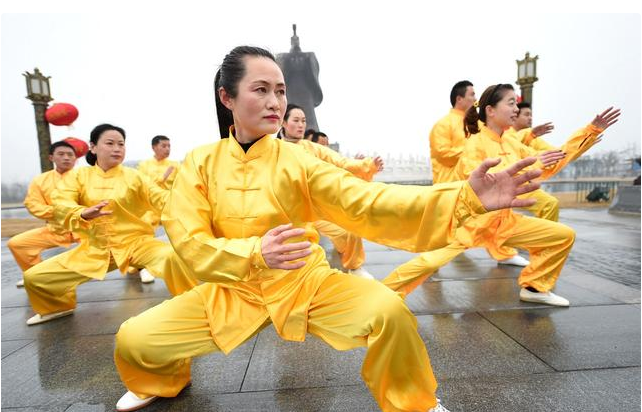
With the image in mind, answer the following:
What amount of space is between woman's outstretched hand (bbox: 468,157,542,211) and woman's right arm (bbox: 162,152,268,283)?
912 millimetres

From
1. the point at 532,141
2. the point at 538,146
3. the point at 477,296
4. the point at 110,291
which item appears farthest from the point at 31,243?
the point at 538,146

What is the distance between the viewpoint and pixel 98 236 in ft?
12.0

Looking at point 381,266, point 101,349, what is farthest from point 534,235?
point 101,349

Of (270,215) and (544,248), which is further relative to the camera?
(544,248)

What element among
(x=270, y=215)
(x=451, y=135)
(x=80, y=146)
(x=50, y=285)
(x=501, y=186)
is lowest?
(x=50, y=285)

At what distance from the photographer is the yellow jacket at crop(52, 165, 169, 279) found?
3553 millimetres

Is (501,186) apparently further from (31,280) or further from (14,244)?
(14,244)

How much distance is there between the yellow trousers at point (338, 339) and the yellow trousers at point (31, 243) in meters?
3.76

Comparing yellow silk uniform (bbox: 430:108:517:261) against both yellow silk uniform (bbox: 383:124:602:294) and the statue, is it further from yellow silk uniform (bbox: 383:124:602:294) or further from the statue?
the statue

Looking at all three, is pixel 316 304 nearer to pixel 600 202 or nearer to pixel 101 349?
pixel 101 349

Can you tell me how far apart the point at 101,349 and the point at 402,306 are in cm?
231

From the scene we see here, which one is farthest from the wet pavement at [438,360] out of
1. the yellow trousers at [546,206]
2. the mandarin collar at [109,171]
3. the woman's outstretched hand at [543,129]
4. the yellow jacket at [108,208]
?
the woman's outstretched hand at [543,129]

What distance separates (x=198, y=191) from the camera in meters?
1.94

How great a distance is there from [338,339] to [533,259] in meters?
2.46
